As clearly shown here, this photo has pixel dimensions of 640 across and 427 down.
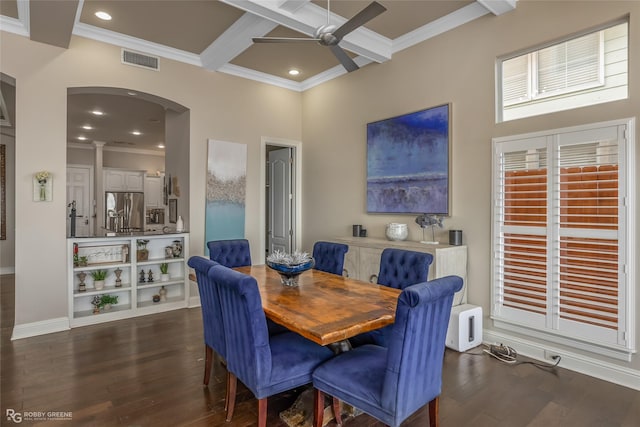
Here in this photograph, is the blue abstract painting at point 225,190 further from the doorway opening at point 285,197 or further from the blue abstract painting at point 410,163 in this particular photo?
the blue abstract painting at point 410,163

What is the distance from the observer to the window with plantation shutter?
2760mm

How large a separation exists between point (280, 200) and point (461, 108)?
11.0ft

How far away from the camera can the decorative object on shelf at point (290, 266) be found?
8.90 feet

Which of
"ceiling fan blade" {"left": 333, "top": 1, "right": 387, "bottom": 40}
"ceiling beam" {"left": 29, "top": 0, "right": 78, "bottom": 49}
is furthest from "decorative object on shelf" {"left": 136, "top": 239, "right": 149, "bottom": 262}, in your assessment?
"ceiling fan blade" {"left": 333, "top": 1, "right": 387, "bottom": 40}

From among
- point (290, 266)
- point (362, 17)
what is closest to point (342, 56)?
point (362, 17)

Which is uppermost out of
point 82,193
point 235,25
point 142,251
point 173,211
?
point 235,25

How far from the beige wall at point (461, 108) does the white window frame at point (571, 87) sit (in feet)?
0.24

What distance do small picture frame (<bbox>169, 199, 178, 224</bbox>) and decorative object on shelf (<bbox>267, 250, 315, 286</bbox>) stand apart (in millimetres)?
3181

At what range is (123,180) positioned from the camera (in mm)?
9750

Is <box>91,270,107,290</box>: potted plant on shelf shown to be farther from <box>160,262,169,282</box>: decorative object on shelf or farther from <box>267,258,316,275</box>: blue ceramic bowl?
<box>267,258,316,275</box>: blue ceramic bowl

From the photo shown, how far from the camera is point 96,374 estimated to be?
114 inches

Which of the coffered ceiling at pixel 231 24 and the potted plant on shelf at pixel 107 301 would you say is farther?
the potted plant on shelf at pixel 107 301

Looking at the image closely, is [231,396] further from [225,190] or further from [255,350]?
[225,190]

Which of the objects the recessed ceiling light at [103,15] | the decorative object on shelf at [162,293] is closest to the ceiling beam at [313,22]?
the recessed ceiling light at [103,15]
